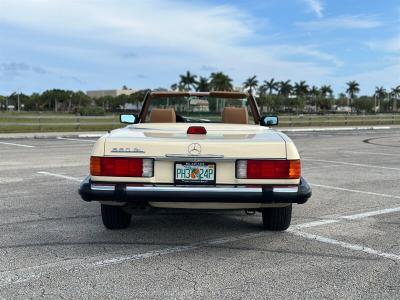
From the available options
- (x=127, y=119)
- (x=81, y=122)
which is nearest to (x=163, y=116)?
(x=127, y=119)

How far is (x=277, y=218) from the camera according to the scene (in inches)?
207

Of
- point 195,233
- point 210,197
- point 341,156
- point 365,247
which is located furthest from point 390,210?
point 341,156

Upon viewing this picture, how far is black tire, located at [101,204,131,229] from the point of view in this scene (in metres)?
5.21

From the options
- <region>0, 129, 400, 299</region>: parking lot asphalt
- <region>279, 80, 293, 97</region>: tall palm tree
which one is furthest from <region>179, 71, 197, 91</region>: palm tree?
<region>0, 129, 400, 299</region>: parking lot asphalt

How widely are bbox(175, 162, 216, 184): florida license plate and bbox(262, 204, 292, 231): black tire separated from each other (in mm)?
974

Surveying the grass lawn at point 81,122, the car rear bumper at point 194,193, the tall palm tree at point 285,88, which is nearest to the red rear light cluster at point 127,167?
the car rear bumper at point 194,193

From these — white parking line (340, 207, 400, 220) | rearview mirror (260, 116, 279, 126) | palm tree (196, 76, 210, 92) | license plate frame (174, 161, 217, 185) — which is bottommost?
white parking line (340, 207, 400, 220)

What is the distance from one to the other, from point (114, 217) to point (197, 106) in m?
2.01

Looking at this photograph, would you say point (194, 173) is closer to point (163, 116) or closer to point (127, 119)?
point (163, 116)

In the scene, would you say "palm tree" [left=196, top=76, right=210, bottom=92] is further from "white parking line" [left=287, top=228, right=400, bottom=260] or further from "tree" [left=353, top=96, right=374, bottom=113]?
"white parking line" [left=287, top=228, right=400, bottom=260]

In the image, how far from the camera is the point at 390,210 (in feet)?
21.7

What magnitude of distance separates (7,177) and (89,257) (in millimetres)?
5538

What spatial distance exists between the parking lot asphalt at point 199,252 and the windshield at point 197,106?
128 centimetres

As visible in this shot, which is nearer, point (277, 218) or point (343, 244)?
point (343, 244)
